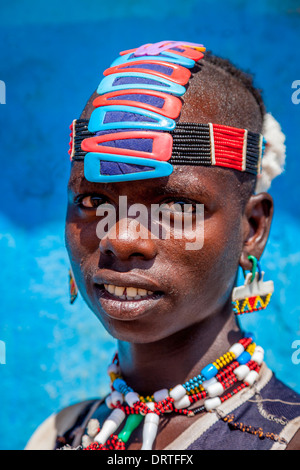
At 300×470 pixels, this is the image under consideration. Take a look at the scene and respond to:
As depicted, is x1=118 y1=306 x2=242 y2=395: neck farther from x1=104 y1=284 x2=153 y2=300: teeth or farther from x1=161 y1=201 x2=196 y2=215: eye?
x1=161 y1=201 x2=196 y2=215: eye

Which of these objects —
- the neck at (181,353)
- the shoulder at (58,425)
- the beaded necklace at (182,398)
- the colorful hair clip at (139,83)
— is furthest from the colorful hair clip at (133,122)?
the shoulder at (58,425)

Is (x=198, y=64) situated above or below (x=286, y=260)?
above

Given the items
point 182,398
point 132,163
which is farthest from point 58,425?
point 132,163

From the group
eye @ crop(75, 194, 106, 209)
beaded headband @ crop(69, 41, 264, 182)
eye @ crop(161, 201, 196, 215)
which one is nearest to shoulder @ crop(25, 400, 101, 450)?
eye @ crop(75, 194, 106, 209)

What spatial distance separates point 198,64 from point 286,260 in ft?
4.83

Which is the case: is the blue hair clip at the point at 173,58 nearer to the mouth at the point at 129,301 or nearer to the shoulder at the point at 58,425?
the mouth at the point at 129,301

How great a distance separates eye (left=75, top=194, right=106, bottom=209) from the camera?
2316 millimetres

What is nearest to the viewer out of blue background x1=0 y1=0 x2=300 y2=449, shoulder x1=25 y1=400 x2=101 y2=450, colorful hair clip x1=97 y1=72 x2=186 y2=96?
colorful hair clip x1=97 y1=72 x2=186 y2=96

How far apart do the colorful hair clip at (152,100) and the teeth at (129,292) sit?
2.10ft

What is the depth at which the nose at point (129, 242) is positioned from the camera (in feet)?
6.80

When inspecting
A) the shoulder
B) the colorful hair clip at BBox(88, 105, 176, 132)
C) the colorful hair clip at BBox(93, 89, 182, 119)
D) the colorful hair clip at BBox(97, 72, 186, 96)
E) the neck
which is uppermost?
the colorful hair clip at BBox(97, 72, 186, 96)

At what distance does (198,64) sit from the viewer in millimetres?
2443

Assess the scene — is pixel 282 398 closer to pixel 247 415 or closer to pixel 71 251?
pixel 247 415
